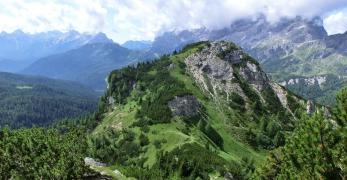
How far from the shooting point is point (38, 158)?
82625 mm

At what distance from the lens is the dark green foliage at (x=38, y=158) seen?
8156 centimetres

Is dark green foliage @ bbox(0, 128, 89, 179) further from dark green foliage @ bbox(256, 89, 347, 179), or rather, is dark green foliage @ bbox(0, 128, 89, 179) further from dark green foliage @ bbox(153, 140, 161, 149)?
dark green foliage @ bbox(153, 140, 161, 149)

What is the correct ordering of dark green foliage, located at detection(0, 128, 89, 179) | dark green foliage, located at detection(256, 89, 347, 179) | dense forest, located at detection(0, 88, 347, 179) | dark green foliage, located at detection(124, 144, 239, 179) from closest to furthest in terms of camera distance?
dark green foliage, located at detection(256, 89, 347, 179) < dense forest, located at detection(0, 88, 347, 179) < dark green foliage, located at detection(0, 128, 89, 179) < dark green foliage, located at detection(124, 144, 239, 179)

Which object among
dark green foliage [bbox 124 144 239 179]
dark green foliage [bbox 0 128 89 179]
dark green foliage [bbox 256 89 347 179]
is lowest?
dark green foliage [bbox 124 144 239 179]

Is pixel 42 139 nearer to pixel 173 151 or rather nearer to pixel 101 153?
pixel 173 151

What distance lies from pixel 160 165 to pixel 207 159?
57.1 feet

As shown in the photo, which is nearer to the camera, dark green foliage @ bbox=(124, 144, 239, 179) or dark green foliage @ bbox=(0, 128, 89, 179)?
dark green foliage @ bbox=(0, 128, 89, 179)

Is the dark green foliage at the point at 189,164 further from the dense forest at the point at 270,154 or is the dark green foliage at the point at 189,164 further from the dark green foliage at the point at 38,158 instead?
the dark green foliage at the point at 38,158

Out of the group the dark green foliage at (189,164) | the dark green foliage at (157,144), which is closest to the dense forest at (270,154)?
the dark green foliage at (189,164)

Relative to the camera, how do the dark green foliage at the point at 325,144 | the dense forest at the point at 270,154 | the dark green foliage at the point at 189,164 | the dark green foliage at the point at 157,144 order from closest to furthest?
the dark green foliage at the point at 325,144 < the dense forest at the point at 270,154 < the dark green foliage at the point at 189,164 < the dark green foliage at the point at 157,144

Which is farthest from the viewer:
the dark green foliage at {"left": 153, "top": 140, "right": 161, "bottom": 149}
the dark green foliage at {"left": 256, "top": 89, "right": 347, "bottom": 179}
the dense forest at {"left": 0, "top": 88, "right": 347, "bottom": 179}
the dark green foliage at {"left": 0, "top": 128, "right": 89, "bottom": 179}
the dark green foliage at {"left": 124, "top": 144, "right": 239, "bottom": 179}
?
the dark green foliage at {"left": 153, "top": 140, "right": 161, "bottom": 149}

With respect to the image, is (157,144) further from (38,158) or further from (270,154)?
(270,154)

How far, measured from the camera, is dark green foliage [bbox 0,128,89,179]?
81.6 meters

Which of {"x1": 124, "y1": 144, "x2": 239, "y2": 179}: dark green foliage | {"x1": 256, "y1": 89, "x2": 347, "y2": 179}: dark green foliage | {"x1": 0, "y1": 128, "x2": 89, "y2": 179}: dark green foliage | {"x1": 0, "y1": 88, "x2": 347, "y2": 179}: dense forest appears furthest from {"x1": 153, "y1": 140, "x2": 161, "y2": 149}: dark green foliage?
{"x1": 256, "y1": 89, "x2": 347, "y2": 179}: dark green foliage
